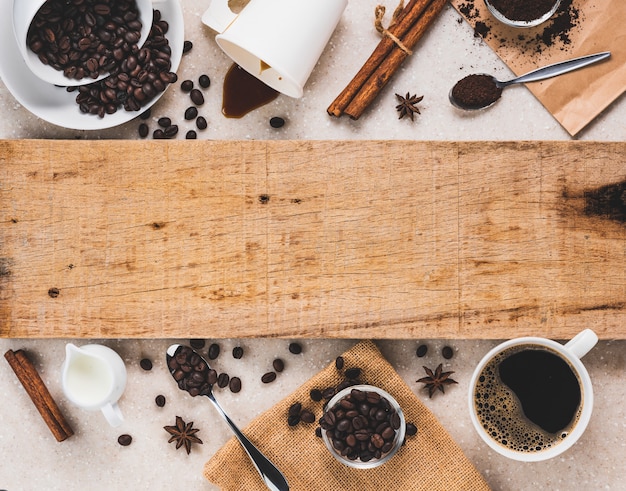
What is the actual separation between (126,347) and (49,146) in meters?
0.44

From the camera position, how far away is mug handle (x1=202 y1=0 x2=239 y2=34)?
1.29 metres

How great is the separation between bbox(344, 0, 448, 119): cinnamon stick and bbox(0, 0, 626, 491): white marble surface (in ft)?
0.11

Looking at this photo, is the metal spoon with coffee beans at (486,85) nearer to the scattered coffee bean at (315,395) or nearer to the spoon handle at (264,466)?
the scattered coffee bean at (315,395)

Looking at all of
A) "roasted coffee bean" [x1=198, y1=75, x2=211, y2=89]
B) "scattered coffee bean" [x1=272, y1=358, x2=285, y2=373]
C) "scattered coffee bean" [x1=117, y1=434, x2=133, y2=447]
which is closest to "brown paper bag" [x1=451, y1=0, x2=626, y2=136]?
"roasted coffee bean" [x1=198, y1=75, x2=211, y2=89]

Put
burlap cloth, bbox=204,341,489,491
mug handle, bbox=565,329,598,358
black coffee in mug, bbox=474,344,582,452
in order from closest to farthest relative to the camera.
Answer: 1. mug handle, bbox=565,329,598,358
2. black coffee in mug, bbox=474,344,582,452
3. burlap cloth, bbox=204,341,489,491

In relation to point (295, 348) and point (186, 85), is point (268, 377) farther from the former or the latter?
point (186, 85)

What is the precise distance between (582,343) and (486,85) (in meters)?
0.55

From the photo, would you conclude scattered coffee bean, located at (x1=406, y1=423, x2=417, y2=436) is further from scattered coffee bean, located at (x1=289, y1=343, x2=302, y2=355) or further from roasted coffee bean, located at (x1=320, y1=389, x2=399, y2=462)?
scattered coffee bean, located at (x1=289, y1=343, x2=302, y2=355)

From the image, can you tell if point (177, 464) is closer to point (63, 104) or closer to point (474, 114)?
point (63, 104)

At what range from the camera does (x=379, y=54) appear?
51.1 inches

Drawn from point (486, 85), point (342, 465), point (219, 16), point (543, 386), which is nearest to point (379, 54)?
point (486, 85)

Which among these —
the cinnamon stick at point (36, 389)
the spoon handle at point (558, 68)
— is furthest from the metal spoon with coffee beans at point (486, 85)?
the cinnamon stick at point (36, 389)

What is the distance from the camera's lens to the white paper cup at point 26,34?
3.54 ft

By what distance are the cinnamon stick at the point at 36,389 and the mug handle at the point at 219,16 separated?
2.57ft
